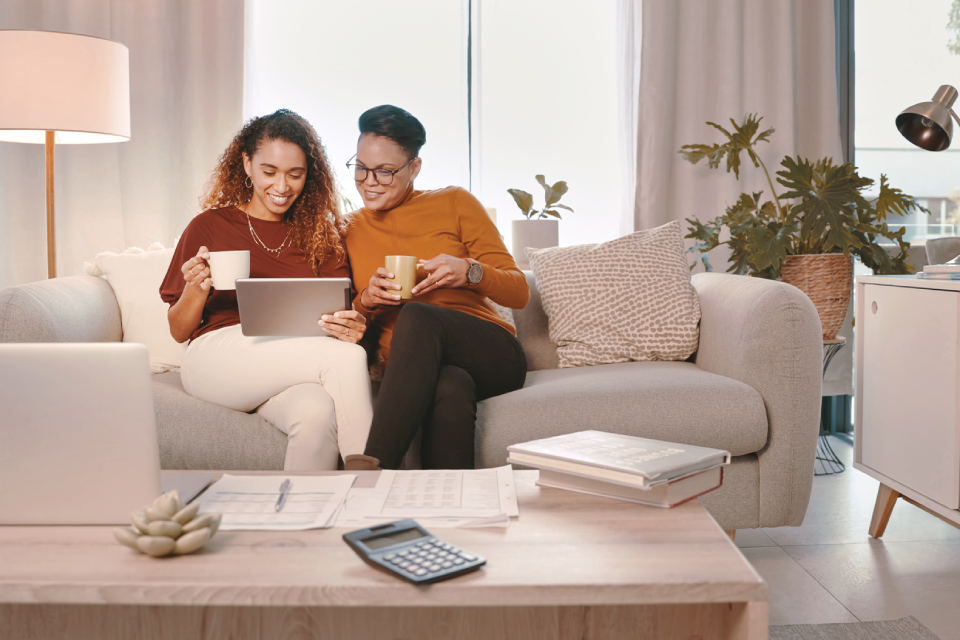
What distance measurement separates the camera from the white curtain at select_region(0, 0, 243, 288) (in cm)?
295

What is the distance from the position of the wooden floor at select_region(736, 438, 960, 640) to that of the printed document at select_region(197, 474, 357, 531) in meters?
0.99

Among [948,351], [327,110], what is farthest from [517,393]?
[327,110]

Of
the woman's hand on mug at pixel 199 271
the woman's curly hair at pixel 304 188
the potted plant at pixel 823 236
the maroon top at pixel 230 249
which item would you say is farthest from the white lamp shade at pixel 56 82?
the potted plant at pixel 823 236

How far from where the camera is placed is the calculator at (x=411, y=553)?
77cm

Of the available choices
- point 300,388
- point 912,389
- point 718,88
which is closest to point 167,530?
point 300,388

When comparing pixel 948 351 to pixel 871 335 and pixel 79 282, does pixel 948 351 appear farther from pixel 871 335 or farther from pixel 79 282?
pixel 79 282

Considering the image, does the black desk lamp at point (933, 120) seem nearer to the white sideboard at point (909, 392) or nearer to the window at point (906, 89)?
the white sideboard at point (909, 392)

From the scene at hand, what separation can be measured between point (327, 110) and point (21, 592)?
2.71 m

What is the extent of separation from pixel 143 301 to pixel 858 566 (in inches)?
77.9

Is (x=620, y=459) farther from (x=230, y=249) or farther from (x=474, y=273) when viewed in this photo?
(x=230, y=249)

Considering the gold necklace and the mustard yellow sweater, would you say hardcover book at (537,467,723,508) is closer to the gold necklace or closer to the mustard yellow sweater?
the mustard yellow sweater

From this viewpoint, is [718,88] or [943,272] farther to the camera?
[718,88]

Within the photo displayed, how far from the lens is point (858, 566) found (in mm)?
1811

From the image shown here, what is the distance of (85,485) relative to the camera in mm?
901
